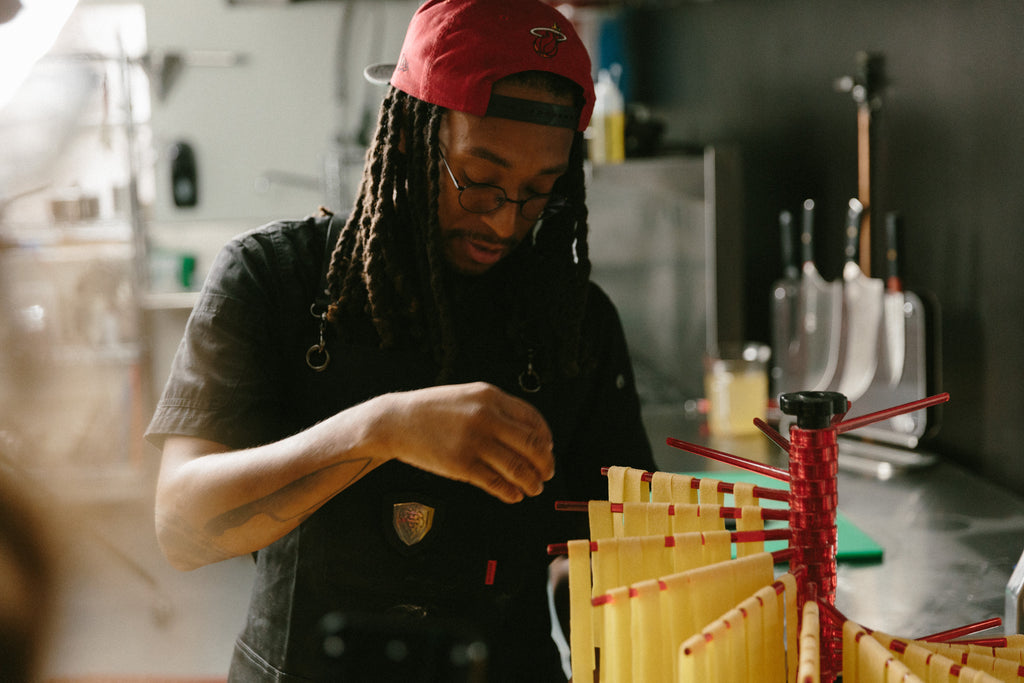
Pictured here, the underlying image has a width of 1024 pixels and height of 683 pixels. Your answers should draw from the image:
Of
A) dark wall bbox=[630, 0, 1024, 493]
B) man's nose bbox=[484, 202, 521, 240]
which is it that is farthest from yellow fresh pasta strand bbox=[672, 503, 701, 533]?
dark wall bbox=[630, 0, 1024, 493]

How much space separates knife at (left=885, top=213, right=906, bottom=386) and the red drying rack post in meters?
1.22

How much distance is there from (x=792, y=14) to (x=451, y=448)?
192 cm

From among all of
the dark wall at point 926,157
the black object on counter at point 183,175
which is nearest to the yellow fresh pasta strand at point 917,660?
the dark wall at point 926,157

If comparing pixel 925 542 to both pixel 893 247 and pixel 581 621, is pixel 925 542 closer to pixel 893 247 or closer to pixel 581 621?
pixel 893 247

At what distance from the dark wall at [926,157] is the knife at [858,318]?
5 centimetres

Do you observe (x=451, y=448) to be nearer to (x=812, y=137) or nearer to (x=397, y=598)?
(x=397, y=598)

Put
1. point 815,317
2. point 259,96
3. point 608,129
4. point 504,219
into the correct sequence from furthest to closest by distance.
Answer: point 259,96
point 608,129
point 815,317
point 504,219

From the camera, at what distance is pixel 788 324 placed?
222cm

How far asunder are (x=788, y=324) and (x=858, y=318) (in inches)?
9.5

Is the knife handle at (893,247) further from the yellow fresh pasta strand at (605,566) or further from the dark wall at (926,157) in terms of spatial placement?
the yellow fresh pasta strand at (605,566)

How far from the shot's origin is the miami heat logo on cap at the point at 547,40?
101 centimetres

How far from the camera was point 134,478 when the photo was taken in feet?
11.1

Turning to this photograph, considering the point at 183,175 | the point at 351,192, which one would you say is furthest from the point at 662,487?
the point at 183,175

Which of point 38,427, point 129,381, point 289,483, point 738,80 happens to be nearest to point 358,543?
point 289,483
